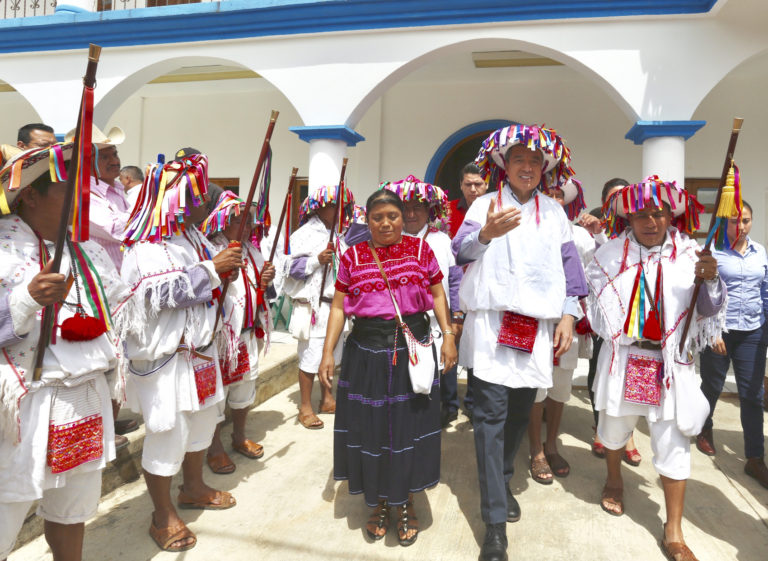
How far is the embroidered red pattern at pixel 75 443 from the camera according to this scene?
1.73 metres

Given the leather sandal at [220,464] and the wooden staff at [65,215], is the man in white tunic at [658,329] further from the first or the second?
the wooden staff at [65,215]

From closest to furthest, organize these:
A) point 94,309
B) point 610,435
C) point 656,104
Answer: point 94,309 → point 610,435 → point 656,104

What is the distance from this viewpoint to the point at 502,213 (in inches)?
88.6

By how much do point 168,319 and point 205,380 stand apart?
367mm

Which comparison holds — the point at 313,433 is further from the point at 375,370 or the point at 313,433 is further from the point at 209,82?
the point at 209,82

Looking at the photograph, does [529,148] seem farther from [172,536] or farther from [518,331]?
[172,536]

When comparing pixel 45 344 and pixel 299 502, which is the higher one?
pixel 45 344

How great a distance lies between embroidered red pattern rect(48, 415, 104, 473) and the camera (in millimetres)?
1729

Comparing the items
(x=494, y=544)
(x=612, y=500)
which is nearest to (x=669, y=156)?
(x=612, y=500)

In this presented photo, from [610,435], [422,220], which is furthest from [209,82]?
[610,435]

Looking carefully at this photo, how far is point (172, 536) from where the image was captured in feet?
7.97

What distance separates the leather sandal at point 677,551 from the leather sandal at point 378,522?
1.36 m

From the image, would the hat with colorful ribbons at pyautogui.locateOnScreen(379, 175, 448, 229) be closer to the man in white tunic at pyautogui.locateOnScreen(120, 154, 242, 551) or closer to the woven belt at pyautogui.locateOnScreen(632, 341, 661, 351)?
the man in white tunic at pyautogui.locateOnScreen(120, 154, 242, 551)

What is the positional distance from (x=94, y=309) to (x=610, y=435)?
8.40ft
